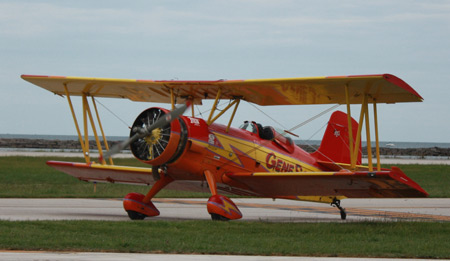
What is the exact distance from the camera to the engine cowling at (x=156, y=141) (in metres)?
13.6

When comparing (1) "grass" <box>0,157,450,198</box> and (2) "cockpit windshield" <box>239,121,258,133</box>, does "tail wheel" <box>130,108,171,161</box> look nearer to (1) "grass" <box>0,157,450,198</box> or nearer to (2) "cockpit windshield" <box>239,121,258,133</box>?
(2) "cockpit windshield" <box>239,121,258,133</box>

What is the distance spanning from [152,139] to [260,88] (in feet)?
9.39

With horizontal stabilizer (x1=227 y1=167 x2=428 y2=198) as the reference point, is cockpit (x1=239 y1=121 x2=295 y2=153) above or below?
above

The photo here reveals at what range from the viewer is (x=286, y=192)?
1563 cm

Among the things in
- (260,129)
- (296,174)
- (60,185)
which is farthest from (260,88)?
(60,185)

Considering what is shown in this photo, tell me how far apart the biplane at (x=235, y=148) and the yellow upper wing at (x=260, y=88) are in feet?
0.07

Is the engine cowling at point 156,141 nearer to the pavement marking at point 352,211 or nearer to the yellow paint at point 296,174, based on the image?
the yellow paint at point 296,174

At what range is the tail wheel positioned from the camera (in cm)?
1359

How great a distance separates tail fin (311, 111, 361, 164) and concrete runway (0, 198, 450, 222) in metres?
1.51

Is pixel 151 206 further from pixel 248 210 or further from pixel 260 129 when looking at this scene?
pixel 248 210

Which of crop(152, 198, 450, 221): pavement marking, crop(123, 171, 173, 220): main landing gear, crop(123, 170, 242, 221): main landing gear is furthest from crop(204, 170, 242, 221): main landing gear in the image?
crop(152, 198, 450, 221): pavement marking

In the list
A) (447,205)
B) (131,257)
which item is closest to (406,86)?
(131,257)

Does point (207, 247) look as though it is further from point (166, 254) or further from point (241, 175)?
point (241, 175)

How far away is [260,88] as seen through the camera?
15.0 meters
